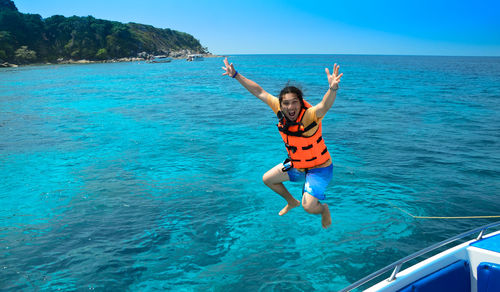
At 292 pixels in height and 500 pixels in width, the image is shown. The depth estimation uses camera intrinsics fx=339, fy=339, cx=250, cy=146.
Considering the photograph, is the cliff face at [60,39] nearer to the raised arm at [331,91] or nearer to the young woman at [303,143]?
the young woman at [303,143]

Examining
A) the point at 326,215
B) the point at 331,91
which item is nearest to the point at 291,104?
the point at 331,91

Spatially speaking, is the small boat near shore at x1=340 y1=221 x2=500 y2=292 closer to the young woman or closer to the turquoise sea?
the young woman

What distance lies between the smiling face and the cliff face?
95822 mm

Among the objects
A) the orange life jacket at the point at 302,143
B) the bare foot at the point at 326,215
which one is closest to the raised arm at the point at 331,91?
the orange life jacket at the point at 302,143

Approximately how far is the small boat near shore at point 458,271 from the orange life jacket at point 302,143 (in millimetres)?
1712

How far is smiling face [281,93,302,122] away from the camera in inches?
166

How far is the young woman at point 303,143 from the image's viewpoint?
4.26m

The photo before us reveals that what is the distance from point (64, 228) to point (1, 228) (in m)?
1.34

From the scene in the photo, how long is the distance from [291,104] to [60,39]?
123962mm

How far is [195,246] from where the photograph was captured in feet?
21.4

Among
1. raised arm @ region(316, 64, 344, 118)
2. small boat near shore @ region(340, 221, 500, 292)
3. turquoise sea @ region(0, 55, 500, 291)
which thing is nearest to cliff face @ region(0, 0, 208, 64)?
turquoise sea @ region(0, 55, 500, 291)

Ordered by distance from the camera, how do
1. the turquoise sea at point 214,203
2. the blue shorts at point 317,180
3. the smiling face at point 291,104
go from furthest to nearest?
the turquoise sea at point 214,203 → the blue shorts at point 317,180 → the smiling face at point 291,104

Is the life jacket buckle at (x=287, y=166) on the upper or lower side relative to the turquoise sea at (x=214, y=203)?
upper

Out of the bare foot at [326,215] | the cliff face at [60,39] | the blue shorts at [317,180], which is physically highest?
the cliff face at [60,39]
